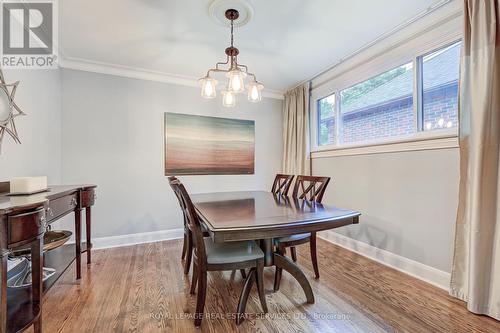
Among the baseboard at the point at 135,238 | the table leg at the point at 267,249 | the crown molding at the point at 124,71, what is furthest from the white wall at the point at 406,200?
the crown molding at the point at 124,71

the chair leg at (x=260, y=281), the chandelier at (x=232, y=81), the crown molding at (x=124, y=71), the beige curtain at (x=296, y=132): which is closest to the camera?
the chair leg at (x=260, y=281)

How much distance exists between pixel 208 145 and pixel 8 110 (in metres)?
2.13

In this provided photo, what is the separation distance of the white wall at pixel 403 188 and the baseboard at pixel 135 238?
92.3 inches

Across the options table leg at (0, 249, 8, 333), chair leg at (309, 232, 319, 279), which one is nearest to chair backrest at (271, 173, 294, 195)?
chair leg at (309, 232, 319, 279)

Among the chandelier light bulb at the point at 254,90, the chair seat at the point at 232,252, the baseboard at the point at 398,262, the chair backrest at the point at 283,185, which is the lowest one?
the baseboard at the point at 398,262

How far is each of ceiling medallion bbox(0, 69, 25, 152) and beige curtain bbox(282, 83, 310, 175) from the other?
10.5ft

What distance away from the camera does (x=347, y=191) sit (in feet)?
9.48

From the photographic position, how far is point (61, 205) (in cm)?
166

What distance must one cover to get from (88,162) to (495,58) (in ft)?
13.2

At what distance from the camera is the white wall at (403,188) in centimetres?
194

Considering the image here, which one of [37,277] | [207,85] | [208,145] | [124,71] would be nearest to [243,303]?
[37,277]

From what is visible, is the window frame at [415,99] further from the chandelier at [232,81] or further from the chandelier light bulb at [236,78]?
the chandelier light bulb at [236,78]

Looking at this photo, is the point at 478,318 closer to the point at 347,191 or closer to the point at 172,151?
the point at 347,191

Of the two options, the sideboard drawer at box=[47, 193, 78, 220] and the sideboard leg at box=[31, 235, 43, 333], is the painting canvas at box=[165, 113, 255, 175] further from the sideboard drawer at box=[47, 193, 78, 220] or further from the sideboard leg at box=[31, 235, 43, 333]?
the sideboard leg at box=[31, 235, 43, 333]
